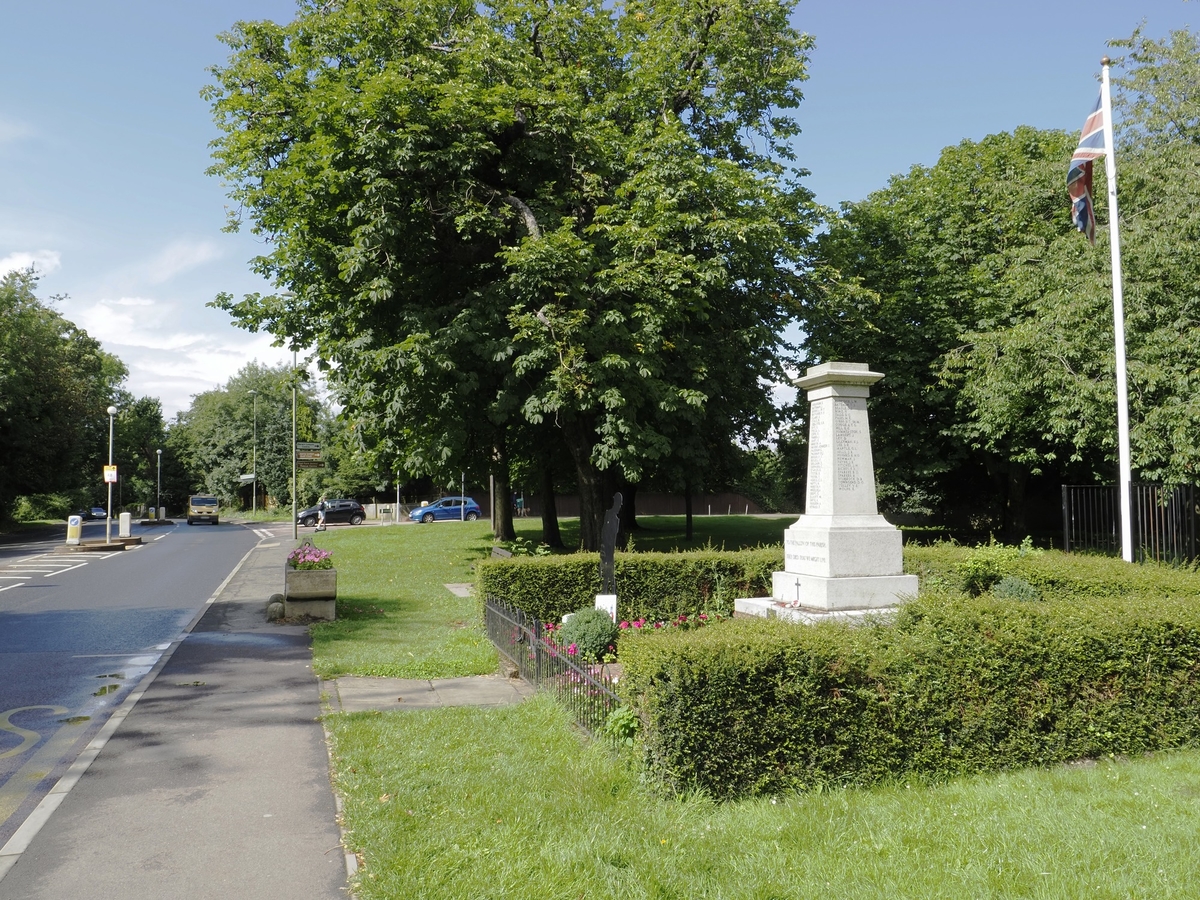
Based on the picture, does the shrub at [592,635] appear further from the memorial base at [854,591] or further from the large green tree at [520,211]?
the large green tree at [520,211]

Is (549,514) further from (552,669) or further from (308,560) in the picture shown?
(552,669)

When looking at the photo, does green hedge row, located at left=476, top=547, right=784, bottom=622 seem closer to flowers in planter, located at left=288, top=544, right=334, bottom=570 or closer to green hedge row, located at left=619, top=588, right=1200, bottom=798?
flowers in planter, located at left=288, top=544, right=334, bottom=570

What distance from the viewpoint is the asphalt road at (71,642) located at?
24.4 ft

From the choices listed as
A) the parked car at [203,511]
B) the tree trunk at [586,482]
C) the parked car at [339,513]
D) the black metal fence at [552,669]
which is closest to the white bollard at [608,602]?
the black metal fence at [552,669]

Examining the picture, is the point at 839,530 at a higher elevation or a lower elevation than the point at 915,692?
higher

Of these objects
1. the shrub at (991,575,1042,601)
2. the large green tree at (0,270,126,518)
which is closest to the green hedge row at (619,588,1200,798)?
the shrub at (991,575,1042,601)

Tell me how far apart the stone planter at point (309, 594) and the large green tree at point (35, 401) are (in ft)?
117

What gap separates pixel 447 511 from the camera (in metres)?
54.5

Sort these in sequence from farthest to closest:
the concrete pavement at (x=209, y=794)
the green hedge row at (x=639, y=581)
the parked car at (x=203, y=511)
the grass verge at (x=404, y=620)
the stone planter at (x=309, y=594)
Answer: the parked car at (x=203, y=511) → the stone planter at (x=309, y=594) → the green hedge row at (x=639, y=581) → the grass verge at (x=404, y=620) → the concrete pavement at (x=209, y=794)

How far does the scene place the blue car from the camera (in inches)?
2110

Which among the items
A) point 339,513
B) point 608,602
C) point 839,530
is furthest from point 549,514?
point 339,513

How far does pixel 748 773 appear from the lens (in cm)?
604

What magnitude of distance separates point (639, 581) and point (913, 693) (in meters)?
7.33

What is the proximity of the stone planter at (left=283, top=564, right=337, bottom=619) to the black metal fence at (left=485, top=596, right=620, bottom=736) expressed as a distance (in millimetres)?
4127
